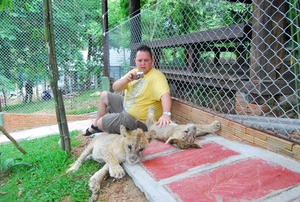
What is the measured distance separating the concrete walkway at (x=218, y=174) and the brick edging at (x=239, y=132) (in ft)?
0.22

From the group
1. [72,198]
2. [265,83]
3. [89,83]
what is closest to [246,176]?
[265,83]

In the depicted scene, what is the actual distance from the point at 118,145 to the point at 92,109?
5976mm

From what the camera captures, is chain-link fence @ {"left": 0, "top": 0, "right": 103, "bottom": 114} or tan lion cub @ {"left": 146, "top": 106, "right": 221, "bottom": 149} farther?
chain-link fence @ {"left": 0, "top": 0, "right": 103, "bottom": 114}

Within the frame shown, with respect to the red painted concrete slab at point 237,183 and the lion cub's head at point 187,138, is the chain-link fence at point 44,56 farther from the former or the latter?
the red painted concrete slab at point 237,183

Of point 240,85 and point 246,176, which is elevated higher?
point 240,85

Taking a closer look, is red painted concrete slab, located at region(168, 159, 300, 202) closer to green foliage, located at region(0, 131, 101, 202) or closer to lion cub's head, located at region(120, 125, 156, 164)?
lion cub's head, located at region(120, 125, 156, 164)

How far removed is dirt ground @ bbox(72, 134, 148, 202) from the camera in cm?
209

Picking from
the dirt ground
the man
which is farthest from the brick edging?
the dirt ground

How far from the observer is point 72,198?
226cm

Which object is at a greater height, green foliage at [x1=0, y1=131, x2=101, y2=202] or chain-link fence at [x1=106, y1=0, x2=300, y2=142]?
chain-link fence at [x1=106, y1=0, x2=300, y2=142]

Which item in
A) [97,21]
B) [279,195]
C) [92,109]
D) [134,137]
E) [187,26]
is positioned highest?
[97,21]

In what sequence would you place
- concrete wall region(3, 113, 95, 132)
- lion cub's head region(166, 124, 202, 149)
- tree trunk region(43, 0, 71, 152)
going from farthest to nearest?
concrete wall region(3, 113, 95, 132) < tree trunk region(43, 0, 71, 152) < lion cub's head region(166, 124, 202, 149)

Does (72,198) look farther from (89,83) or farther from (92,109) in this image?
(89,83)

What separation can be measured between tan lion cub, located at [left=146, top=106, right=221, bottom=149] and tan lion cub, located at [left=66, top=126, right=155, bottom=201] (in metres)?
0.29
